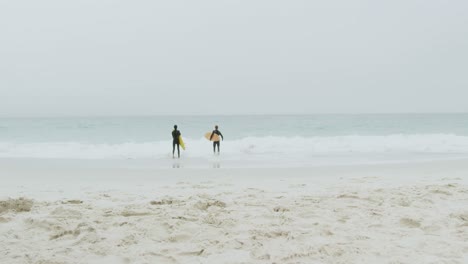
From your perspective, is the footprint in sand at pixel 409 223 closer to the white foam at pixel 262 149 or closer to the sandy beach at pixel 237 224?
the sandy beach at pixel 237 224

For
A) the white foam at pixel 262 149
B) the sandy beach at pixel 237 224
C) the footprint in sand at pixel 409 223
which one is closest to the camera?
the sandy beach at pixel 237 224

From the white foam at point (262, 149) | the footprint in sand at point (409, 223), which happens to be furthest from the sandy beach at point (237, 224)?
the white foam at point (262, 149)

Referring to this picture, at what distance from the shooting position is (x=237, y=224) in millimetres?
4859

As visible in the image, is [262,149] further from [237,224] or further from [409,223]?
[237,224]

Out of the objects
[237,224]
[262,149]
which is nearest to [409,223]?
[237,224]

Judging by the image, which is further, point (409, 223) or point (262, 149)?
point (262, 149)

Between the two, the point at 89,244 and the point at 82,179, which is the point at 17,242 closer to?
the point at 89,244

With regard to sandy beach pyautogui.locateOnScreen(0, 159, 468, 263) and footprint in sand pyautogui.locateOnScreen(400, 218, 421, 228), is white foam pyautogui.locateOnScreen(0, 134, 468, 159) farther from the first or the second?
footprint in sand pyautogui.locateOnScreen(400, 218, 421, 228)

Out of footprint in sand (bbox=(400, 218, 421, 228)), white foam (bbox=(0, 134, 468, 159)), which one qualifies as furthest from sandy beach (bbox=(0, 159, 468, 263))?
white foam (bbox=(0, 134, 468, 159))

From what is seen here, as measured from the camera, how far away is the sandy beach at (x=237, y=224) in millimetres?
3863

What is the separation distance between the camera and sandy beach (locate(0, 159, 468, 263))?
12.7ft

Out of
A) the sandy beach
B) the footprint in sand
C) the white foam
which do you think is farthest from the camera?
the white foam

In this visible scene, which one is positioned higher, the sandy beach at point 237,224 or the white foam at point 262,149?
the sandy beach at point 237,224

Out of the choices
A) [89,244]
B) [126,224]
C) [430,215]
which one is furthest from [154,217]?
[430,215]
